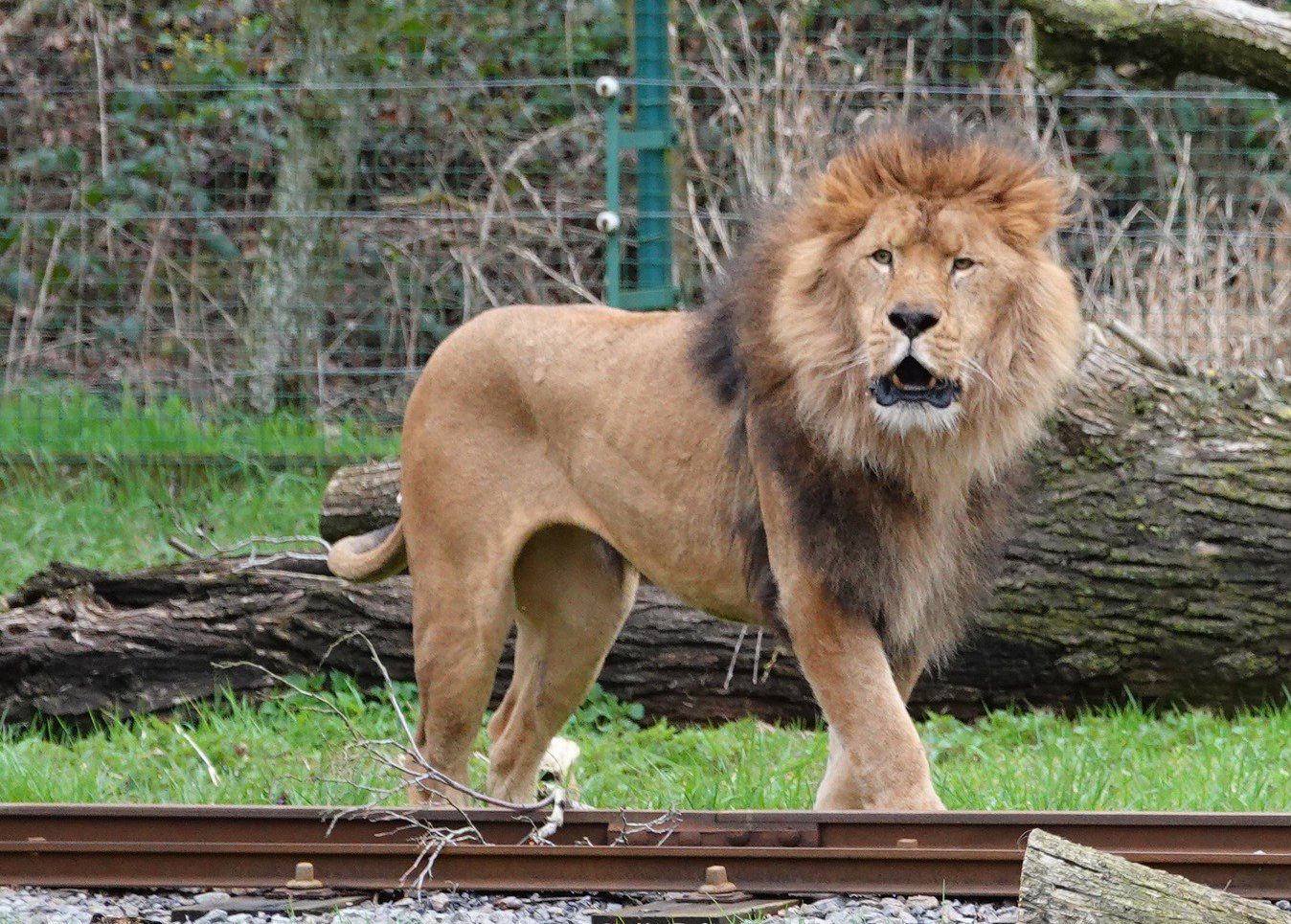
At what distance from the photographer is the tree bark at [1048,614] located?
6023 millimetres

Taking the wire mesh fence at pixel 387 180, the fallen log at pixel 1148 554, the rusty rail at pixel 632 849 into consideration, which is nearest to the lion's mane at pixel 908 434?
the rusty rail at pixel 632 849

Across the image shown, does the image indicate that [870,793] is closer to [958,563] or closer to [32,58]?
[958,563]

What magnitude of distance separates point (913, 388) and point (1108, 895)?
153 centimetres

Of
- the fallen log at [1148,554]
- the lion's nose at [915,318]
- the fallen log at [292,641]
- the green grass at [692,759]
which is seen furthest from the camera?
the fallen log at [292,641]

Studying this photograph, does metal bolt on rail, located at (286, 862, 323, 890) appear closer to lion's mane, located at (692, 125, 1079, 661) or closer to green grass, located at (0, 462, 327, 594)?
lion's mane, located at (692, 125, 1079, 661)

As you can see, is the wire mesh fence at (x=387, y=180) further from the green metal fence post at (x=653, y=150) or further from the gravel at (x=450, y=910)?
the gravel at (x=450, y=910)

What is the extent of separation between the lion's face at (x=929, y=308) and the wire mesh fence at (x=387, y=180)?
4420mm

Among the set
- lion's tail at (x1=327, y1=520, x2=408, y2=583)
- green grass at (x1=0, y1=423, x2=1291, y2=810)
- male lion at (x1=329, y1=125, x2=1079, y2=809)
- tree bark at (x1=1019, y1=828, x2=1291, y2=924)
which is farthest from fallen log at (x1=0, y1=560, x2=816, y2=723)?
tree bark at (x1=1019, y1=828, x2=1291, y2=924)

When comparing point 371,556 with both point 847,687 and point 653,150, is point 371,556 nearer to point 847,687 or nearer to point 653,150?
point 847,687

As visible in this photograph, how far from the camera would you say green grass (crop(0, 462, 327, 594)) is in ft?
27.2

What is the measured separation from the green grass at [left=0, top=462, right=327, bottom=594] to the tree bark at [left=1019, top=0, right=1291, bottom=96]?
4.40 m

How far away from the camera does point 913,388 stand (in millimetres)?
4121

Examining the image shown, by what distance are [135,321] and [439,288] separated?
1792 millimetres

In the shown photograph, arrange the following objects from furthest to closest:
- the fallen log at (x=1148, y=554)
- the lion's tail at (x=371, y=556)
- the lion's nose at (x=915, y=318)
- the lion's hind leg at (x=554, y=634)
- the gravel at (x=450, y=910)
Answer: the fallen log at (x=1148, y=554) < the lion's tail at (x=371, y=556) < the lion's hind leg at (x=554, y=634) < the lion's nose at (x=915, y=318) < the gravel at (x=450, y=910)
